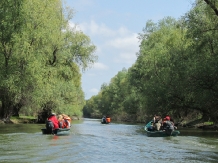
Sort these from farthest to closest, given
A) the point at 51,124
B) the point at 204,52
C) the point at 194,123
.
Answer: the point at 194,123 < the point at 204,52 < the point at 51,124

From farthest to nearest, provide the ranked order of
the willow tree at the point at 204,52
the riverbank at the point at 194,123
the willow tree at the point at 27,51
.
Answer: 1. the riverbank at the point at 194,123
2. the willow tree at the point at 27,51
3. the willow tree at the point at 204,52

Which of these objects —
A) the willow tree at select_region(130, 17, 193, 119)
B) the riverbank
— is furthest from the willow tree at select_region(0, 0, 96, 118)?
the willow tree at select_region(130, 17, 193, 119)

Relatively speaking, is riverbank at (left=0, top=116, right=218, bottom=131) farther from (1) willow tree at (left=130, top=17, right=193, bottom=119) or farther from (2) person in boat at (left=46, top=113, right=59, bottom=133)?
(2) person in boat at (left=46, top=113, right=59, bottom=133)

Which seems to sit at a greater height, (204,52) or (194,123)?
(204,52)

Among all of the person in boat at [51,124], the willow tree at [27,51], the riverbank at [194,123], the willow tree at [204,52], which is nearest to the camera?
the person in boat at [51,124]

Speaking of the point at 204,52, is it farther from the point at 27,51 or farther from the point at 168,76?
the point at 27,51

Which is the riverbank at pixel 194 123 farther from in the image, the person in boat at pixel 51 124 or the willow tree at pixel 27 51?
the person in boat at pixel 51 124

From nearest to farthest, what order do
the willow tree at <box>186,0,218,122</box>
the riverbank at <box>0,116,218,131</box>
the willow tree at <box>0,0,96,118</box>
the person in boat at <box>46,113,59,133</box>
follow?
the person in boat at <box>46,113,59,133</box>
the willow tree at <box>186,0,218,122</box>
the willow tree at <box>0,0,96,118</box>
the riverbank at <box>0,116,218,131</box>

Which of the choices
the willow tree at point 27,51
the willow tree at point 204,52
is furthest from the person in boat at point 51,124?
the willow tree at point 204,52

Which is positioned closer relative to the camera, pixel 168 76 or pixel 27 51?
pixel 27 51

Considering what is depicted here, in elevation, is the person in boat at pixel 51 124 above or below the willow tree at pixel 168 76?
below

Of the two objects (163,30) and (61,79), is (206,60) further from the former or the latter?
(163,30)

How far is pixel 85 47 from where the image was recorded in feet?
140

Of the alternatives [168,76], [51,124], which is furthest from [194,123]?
[51,124]
